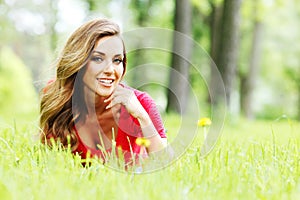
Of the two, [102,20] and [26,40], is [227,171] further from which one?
[26,40]

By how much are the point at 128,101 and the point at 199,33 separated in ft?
42.6

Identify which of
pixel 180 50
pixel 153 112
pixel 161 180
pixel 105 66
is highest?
pixel 180 50

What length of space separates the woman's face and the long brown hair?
0.05 meters

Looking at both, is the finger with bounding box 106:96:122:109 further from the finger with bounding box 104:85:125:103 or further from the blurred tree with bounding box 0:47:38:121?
the blurred tree with bounding box 0:47:38:121

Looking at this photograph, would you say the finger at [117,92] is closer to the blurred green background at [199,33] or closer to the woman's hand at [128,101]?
the woman's hand at [128,101]

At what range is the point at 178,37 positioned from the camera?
830 centimetres

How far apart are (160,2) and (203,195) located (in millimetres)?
14603

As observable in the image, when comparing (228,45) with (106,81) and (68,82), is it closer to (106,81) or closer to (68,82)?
(68,82)

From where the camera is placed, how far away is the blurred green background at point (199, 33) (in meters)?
7.61

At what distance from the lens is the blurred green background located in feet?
25.0

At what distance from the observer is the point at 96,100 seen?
8.09ft

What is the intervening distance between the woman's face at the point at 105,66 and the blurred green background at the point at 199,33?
47 centimetres

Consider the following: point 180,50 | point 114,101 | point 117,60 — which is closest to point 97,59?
point 117,60

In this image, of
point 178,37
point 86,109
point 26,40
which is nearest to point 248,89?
point 178,37
